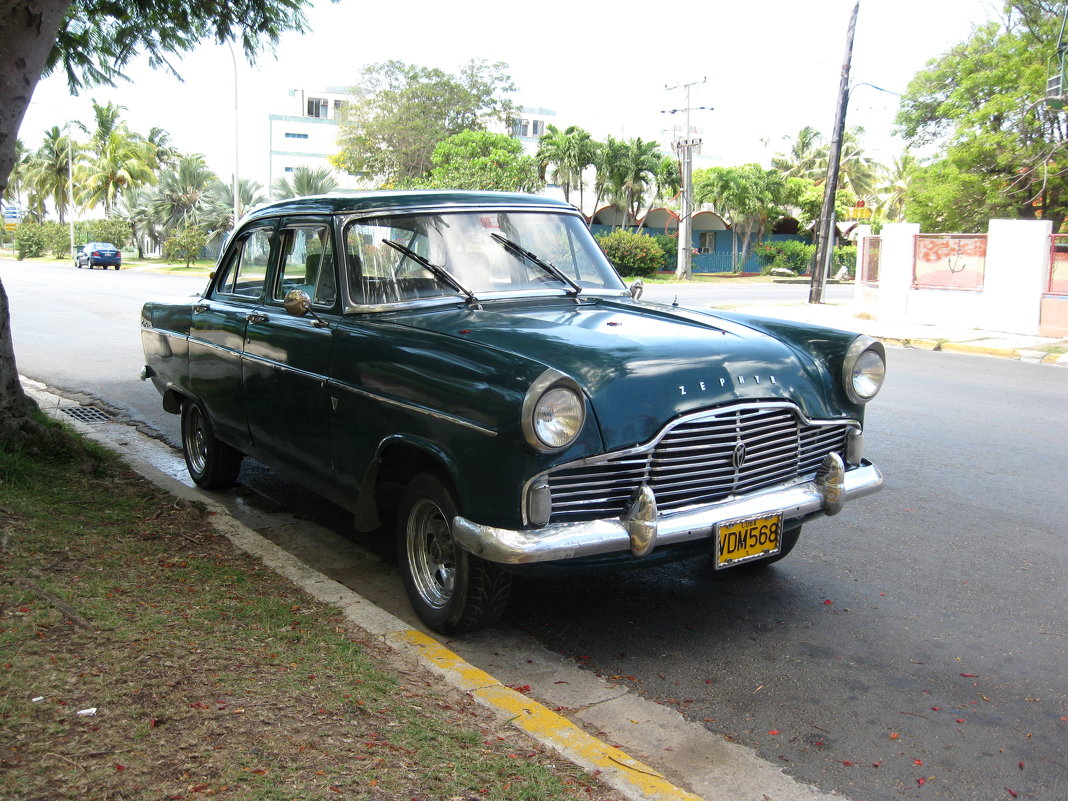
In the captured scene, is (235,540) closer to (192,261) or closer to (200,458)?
(200,458)

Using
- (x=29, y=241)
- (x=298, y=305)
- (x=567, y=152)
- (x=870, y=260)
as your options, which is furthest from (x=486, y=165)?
(x=298, y=305)

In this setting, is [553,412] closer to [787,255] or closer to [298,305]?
[298,305]

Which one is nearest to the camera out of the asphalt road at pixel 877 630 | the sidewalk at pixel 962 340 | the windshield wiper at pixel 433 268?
the asphalt road at pixel 877 630

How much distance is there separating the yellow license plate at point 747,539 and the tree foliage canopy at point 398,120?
54936 millimetres

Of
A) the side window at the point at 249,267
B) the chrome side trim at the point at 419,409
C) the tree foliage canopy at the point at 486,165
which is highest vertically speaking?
the tree foliage canopy at the point at 486,165

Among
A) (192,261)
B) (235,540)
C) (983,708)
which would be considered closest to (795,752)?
(983,708)

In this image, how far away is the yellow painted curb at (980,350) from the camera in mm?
15281

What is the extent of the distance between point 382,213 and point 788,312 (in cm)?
1952

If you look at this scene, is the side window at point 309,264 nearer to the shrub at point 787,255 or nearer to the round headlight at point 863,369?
the round headlight at point 863,369

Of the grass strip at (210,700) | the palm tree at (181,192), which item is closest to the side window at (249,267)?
the grass strip at (210,700)

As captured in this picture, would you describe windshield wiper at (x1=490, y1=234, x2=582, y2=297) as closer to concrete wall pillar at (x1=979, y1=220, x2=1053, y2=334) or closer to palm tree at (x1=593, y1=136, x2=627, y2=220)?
concrete wall pillar at (x1=979, y1=220, x2=1053, y2=334)

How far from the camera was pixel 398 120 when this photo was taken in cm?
5694

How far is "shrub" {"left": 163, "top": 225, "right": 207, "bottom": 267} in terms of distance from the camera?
167 feet

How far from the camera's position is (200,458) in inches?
249
